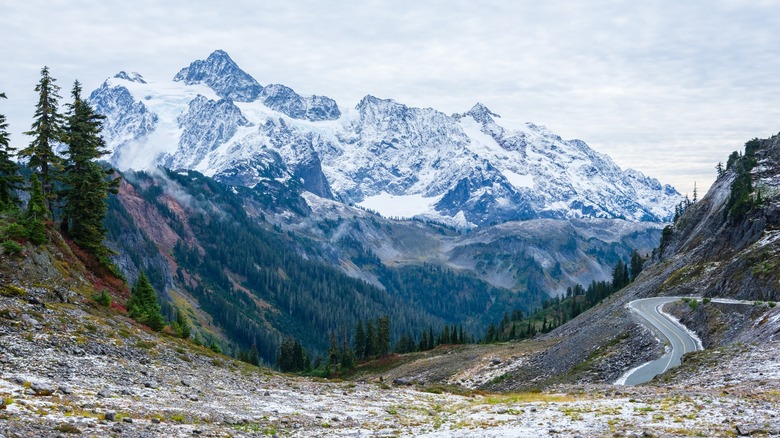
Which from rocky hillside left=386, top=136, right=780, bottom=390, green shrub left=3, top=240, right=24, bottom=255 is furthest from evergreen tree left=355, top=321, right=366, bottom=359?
green shrub left=3, top=240, right=24, bottom=255

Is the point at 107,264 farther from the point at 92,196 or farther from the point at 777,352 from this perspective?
the point at 777,352

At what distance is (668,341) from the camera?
6781 cm

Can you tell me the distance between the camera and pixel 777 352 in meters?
45.2

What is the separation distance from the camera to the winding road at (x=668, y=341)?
57812 millimetres

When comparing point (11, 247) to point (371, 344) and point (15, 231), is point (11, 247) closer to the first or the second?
point (15, 231)

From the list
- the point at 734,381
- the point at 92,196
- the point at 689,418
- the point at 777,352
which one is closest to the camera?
the point at 689,418

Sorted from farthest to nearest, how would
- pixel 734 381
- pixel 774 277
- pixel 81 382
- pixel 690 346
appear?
pixel 774 277 < pixel 690 346 < pixel 734 381 < pixel 81 382

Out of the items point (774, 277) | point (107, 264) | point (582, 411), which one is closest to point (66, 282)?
point (107, 264)

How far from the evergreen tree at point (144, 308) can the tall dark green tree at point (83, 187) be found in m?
5.71

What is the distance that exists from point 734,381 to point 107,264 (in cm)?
5956

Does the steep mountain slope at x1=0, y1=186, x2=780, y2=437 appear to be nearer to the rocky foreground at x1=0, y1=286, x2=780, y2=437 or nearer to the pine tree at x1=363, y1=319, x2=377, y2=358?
the rocky foreground at x1=0, y1=286, x2=780, y2=437

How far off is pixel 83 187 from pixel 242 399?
3780 centimetres

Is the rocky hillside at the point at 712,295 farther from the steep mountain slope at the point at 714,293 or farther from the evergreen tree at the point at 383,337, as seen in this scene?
the evergreen tree at the point at 383,337

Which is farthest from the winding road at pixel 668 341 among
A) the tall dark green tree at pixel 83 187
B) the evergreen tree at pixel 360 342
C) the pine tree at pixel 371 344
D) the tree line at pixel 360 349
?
the evergreen tree at pixel 360 342
